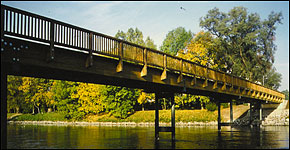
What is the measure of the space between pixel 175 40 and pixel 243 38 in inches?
1195

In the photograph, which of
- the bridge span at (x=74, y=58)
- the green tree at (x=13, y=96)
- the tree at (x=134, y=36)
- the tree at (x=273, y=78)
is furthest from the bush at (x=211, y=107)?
the green tree at (x=13, y=96)

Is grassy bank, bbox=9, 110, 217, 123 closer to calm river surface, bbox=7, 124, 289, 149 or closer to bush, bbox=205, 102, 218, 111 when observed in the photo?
bush, bbox=205, 102, 218, 111

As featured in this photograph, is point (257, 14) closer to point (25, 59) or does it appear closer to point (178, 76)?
point (178, 76)

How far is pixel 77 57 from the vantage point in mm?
16516

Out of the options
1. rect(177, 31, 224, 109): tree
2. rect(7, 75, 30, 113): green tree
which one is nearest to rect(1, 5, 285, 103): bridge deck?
rect(177, 31, 224, 109): tree

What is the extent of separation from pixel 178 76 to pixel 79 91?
48.0 meters

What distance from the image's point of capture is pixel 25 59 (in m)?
14.2

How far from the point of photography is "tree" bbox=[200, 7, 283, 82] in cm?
6138

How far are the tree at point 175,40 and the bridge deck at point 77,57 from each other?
63.0 meters

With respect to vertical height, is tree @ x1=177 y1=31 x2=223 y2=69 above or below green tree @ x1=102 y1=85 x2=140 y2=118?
above

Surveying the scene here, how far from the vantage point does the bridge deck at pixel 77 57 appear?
46.0 ft

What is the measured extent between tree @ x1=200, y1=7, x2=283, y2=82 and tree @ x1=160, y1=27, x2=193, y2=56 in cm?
2510

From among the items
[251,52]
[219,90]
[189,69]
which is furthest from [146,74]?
[251,52]

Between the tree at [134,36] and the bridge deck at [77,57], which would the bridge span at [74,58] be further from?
the tree at [134,36]
